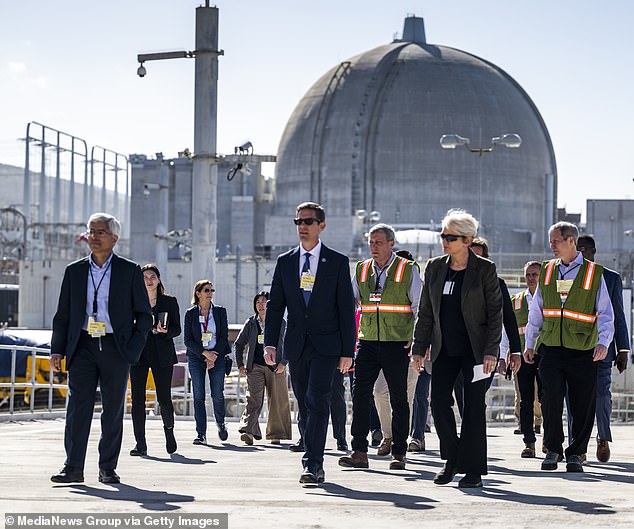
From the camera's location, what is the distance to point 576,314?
380 inches

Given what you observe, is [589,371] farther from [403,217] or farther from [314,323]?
[403,217]

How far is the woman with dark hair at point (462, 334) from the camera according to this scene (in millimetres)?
8289

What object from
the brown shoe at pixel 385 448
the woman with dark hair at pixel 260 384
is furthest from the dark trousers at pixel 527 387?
the woman with dark hair at pixel 260 384

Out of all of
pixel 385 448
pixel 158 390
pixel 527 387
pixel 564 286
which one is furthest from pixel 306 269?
pixel 527 387

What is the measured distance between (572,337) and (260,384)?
194 inches

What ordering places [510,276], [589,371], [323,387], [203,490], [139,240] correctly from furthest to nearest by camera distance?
[139,240], [510,276], [589,371], [323,387], [203,490]

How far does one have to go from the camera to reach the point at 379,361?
10070 millimetres

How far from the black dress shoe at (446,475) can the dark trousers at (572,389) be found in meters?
1.56

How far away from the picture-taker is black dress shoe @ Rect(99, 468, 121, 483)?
840 centimetres

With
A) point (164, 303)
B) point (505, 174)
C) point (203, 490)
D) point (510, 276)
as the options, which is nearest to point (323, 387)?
point (203, 490)

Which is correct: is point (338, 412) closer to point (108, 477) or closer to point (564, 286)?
point (564, 286)

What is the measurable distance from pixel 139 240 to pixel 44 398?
40.8 metres

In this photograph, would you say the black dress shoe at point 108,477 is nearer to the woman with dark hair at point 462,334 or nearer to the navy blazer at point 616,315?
the woman with dark hair at point 462,334

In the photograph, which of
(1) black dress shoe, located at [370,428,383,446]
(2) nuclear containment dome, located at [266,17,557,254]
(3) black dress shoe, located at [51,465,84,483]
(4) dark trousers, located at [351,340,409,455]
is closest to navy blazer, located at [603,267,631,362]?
(4) dark trousers, located at [351,340,409,455]
